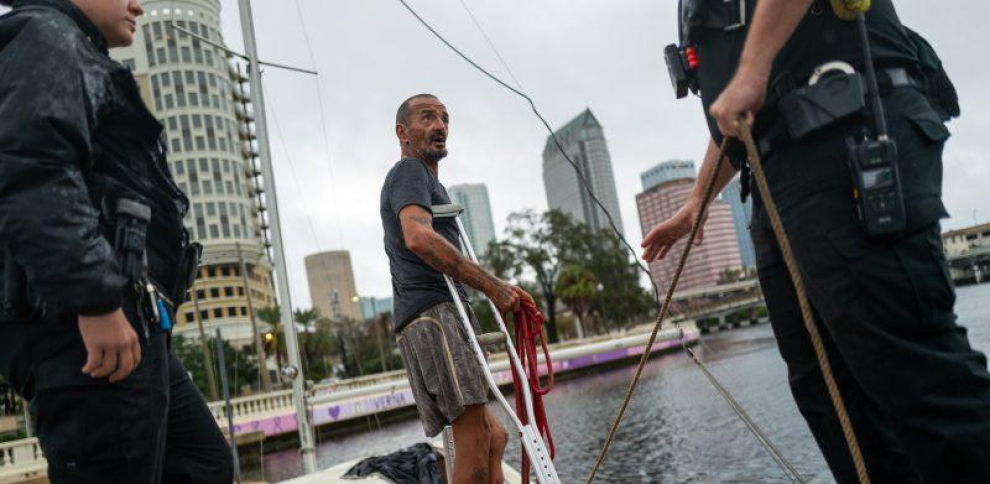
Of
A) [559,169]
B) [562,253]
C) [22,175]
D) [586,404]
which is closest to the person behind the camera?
[22,175]

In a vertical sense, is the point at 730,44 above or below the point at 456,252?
above

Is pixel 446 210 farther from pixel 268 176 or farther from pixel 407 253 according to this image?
pixel 268 176

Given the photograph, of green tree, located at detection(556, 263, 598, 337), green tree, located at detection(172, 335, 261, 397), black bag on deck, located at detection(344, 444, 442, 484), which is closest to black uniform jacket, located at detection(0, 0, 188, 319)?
black bag on deck, located at detection(344, 444, 442, 484)

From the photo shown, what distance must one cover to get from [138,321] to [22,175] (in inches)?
17.5

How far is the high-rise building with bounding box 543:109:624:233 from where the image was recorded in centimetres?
13700

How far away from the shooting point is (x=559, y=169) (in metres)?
149

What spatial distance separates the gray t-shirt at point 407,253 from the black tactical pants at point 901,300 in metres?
1.71

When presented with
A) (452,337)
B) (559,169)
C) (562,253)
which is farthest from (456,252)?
(559,169)

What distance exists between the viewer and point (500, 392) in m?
2.83

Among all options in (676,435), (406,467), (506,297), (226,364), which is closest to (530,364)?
(506,297)

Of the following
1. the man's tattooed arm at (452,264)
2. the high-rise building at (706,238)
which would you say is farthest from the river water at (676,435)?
the high-rise building at (706,238)

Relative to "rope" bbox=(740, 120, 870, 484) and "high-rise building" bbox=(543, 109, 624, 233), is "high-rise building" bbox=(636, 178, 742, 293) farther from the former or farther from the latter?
"rope" bbox=(740, 120, 870, 484)

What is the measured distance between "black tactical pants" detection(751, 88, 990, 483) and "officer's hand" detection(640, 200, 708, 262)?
72 centimetres

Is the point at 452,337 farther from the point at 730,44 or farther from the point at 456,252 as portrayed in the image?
the point at 730,44
